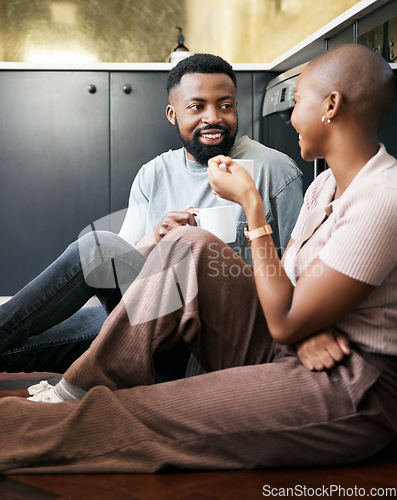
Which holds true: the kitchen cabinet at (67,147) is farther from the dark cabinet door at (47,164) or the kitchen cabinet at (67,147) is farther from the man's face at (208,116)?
the man's face at (208,116)

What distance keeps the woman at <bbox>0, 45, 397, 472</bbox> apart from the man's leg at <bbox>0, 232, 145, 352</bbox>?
1.13 ft

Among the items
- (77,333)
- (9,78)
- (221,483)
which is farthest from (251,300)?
(9,78)

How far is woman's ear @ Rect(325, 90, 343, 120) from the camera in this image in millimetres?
1078

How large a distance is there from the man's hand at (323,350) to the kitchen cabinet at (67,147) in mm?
1794

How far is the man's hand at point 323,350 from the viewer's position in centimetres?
107

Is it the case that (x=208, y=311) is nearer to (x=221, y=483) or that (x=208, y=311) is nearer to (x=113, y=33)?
(x=221, y=483)

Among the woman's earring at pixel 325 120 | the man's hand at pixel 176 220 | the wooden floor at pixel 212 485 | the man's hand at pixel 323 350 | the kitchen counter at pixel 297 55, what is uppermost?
the kitchen counter at pixel 297 55

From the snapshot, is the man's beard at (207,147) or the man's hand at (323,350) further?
the man's beard at (207,147)

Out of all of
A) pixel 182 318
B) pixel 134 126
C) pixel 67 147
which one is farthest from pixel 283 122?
pixel 182 318

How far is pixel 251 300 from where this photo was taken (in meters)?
1.18

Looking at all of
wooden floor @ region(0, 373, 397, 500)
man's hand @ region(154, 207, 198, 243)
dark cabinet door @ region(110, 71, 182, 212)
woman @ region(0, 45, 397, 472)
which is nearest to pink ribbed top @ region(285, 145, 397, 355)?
woman @ region(0, 45, 397, 472)

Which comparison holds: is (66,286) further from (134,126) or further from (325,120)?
(134,126)

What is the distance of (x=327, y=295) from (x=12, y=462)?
0.58 m

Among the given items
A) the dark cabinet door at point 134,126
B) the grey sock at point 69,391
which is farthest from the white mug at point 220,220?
the dark cabinet door at point 134,126
